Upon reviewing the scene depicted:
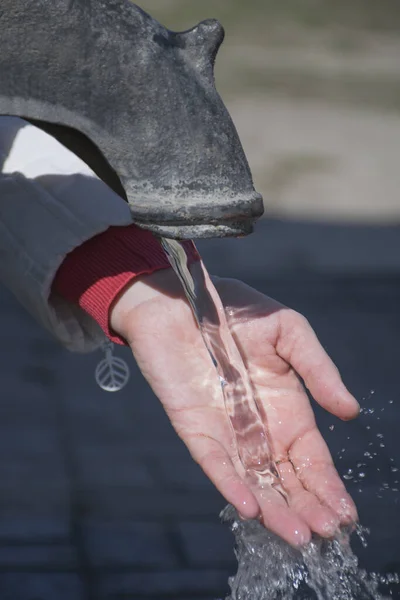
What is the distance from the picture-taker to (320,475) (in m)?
2.02

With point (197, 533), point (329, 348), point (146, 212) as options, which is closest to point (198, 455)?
point (146, 212)

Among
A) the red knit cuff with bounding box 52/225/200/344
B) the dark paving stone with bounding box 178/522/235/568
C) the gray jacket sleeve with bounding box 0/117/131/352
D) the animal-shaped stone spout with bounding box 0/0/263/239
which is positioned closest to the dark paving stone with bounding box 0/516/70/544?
the dark paving stone with bounding box 178/522/235/568

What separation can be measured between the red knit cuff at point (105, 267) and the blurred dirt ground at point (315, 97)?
2.84 m

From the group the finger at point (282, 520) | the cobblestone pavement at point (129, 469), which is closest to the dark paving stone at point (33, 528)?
the cobblestone pavement at point (129, 469)

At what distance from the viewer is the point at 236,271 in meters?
4.61

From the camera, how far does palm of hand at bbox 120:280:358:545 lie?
194cm

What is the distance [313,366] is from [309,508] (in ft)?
1.05

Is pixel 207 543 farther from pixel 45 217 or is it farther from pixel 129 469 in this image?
pixel 45 217

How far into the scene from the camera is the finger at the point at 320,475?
1.94m

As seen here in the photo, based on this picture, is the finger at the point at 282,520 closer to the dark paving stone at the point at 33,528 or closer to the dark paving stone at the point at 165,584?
the dark paving stone at the point at 165,584

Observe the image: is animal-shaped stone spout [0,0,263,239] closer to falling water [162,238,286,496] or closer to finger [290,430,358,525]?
falling water [162,238,286,496]

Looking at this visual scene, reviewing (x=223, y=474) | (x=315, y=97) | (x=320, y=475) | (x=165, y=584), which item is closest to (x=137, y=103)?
(x=223, y=474)

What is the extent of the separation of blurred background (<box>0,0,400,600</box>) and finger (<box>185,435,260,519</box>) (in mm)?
683

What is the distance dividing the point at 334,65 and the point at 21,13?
757 centimetres
